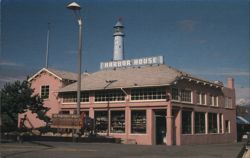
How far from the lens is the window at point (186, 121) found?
3688 centimetres

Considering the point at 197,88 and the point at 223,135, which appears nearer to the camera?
the point at 197,88

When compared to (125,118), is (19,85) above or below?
above

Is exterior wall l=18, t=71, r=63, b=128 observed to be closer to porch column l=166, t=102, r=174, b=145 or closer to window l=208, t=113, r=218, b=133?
porch column l=166, t=102, r=174, b=145

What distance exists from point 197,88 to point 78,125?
62.0 ft

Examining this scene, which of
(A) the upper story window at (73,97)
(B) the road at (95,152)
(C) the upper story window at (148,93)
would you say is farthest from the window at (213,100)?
(B) the road at (95,152)

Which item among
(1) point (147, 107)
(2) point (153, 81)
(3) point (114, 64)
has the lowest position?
(1) point (147, 107)

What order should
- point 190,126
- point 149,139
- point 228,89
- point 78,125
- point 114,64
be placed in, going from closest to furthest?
point 78,125
point 149,139
point 190,126
point 114,64
point 228,89

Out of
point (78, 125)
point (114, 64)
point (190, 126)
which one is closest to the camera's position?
point (78, 125)

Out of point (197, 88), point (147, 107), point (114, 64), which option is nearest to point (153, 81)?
point (147, 107)

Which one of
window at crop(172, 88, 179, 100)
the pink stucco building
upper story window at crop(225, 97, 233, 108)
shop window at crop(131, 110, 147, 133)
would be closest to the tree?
the pink stucco building

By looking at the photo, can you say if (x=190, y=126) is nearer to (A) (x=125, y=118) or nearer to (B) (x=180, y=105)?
(B) (x=180, y=105)

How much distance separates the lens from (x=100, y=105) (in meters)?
38.4

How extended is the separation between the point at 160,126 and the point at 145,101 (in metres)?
3.25

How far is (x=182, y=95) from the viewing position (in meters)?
37.0
